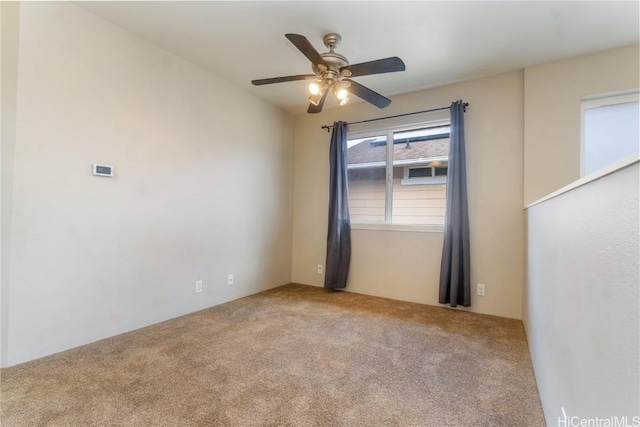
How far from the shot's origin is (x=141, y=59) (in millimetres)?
2607

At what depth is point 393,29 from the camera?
2395mm

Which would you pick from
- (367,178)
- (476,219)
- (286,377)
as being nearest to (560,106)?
(476,219)

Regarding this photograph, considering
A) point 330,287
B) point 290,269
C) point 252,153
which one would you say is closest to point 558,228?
point 330,287

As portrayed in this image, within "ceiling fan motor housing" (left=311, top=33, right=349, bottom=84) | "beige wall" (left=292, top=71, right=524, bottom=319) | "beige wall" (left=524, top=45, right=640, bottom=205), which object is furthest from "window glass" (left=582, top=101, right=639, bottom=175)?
"ceiling fan motor housing" (left=311, top=33, right=349, bottom=84)

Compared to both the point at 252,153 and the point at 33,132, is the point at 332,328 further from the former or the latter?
the point at 33,132

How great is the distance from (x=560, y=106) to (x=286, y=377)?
3.39 metres

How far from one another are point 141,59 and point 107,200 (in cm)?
129

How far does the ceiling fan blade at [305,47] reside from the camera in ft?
6.06

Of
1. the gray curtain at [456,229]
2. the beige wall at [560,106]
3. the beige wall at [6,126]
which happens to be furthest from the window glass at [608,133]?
the beige wall at [6,126]

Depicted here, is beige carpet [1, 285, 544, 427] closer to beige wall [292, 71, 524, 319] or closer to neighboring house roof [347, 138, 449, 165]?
beige wall [292, 71, 524, 319]

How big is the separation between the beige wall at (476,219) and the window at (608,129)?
1.69 feet

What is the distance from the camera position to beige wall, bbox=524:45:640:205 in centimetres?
258

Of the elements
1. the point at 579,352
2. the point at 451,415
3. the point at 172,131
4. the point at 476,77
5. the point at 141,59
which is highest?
the point at 476,77

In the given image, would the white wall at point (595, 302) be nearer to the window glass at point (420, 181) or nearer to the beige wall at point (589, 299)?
the beige wall at point (589, 299)
